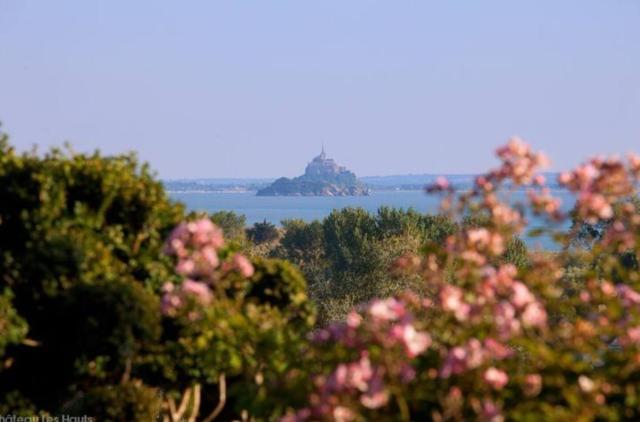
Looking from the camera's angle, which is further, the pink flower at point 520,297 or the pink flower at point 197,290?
the pink flower at point 197,290

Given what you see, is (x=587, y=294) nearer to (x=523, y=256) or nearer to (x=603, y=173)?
(x=603, y=173)

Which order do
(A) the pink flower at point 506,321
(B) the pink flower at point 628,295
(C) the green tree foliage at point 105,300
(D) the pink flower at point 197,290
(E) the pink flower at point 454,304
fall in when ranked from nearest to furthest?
1. (A) the pink flower at point 506,321
2. (E) the pink flower at point 454,304
3. (D) the pink flower at point 197,290
4. (B) the pink flower at point 628,295
5. (C) the green tree foliage at point 105,300

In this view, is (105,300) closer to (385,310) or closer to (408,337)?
(385,310)

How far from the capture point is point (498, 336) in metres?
8.25

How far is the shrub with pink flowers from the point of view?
7.59 m

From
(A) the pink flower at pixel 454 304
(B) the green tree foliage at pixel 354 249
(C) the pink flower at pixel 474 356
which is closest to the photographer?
(C) the pink flower at pixel 474 356

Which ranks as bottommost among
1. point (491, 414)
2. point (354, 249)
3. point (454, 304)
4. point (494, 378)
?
point (354, 249)

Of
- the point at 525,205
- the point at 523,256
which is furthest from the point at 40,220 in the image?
the point at 523,256

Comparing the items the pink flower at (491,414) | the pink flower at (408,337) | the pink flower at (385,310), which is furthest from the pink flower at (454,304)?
the pink flower at (491,414)

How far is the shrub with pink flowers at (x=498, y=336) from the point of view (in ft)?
24.9

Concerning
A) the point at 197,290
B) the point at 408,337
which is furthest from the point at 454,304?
the point at 197,290

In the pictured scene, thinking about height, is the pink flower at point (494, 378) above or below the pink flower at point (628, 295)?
below

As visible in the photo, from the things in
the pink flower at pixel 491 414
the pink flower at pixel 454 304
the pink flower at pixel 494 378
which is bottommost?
the pink flower at pixel 491 414

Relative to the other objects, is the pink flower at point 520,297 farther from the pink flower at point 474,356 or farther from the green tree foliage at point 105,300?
the green tree foliage at point 105,300
